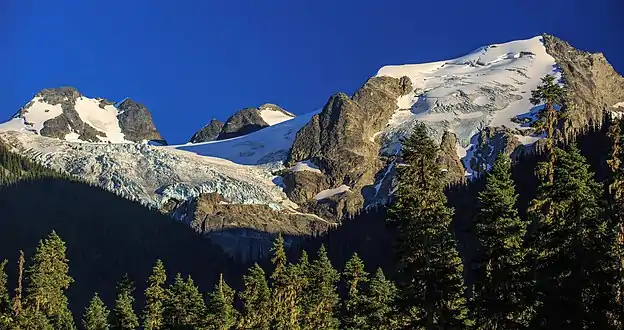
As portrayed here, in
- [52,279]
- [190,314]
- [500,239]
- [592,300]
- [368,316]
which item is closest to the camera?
[592,300]

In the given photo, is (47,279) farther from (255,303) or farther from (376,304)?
(376,304)

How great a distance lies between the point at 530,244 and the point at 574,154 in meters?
5.68

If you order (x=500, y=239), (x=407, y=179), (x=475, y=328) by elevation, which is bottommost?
(x=475, y=328)

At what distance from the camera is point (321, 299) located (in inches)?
3243

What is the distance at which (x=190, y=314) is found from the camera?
84.0 m

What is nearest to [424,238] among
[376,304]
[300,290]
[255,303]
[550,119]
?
[550,119]

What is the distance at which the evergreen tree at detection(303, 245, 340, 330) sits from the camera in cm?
8125

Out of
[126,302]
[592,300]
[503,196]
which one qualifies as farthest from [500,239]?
[126,302]

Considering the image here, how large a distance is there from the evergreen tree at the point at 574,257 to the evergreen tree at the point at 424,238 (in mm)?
4818

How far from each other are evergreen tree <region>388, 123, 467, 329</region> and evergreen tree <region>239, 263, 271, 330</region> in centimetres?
4562

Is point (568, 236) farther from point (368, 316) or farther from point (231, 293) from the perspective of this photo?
point (231, 293)

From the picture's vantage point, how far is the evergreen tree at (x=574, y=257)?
128 feet

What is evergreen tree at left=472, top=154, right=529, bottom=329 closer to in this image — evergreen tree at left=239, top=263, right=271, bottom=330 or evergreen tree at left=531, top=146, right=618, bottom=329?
evergreen tree at left=531, top=146, right=618, bottom=329

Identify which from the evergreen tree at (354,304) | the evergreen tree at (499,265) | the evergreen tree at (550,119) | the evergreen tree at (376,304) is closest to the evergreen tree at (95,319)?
the evergreen tree at (354,304)
